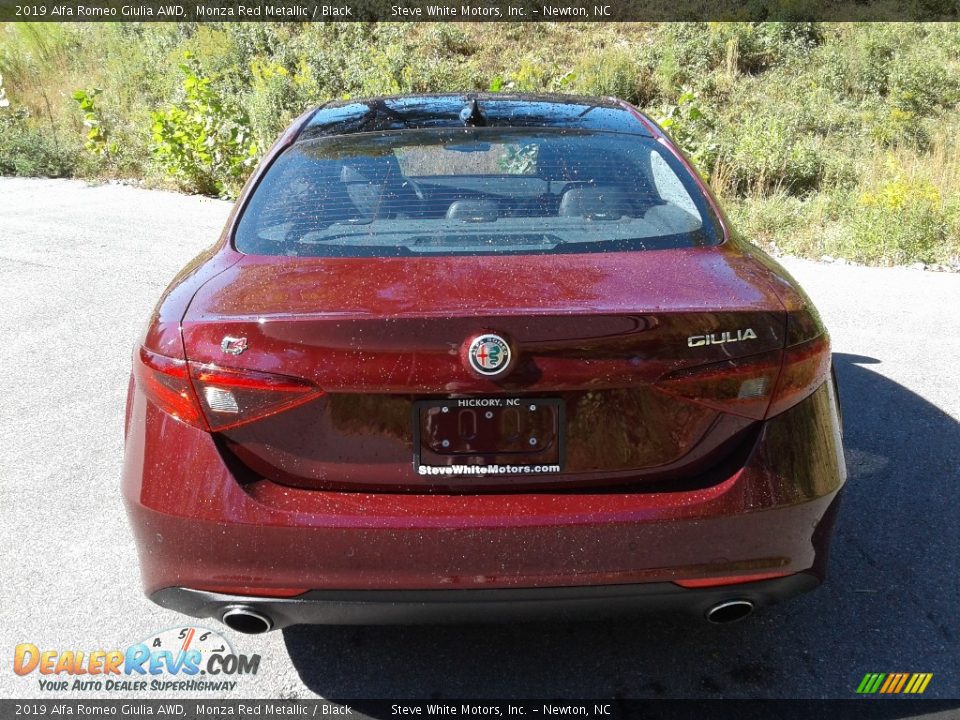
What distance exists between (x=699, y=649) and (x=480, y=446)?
116cm

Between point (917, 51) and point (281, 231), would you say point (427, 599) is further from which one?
point (917, 51)

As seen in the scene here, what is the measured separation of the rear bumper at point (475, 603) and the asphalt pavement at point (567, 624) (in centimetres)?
48

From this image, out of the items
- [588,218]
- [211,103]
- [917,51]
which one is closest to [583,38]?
[917,51]

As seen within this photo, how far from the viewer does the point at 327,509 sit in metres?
2.19

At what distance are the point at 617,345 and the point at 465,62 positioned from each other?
71.1ft

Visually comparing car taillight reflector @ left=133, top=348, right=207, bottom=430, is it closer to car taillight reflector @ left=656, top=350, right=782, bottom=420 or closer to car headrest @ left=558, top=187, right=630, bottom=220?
car taillight reflector @ left=656, top=350, right=782, bottom=420

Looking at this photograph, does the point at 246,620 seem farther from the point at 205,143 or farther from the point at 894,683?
the point at 205,143

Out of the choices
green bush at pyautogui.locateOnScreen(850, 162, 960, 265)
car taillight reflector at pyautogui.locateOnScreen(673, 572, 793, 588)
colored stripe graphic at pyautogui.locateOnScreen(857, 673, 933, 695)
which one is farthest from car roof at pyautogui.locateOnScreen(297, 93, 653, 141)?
green bush at pyautogui.locateOnScreen(850, 162, 960, 265)

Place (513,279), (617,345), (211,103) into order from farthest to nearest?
(211,103), (513,279), (617,345)

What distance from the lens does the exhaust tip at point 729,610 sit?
2.33 metres

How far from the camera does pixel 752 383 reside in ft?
7.27

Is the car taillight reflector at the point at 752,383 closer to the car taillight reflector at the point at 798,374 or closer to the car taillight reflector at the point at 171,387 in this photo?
the car taillight reflector at the point at 798,374

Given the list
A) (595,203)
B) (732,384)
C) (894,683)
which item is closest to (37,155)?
(595,203)

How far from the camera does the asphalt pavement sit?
272 cm
